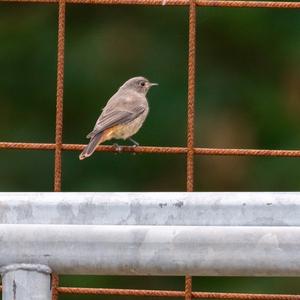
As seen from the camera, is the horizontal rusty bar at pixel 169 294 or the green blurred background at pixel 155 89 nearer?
the horizontal rusty bar at pixel 169 294

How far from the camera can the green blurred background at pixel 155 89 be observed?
34.0 feet

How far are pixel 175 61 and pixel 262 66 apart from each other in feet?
2.14

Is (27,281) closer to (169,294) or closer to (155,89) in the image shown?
(169,294)

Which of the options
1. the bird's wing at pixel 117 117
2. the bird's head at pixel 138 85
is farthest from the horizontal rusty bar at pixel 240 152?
the bird's head at pixel 138 85

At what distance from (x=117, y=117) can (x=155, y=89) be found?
9.23ft

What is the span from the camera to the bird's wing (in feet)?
23.4

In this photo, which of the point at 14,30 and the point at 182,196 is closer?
the point at 182,196

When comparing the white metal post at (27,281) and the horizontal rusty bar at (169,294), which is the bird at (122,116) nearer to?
the horizontal rusty bar at (169,294)

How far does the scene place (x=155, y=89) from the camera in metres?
10.2

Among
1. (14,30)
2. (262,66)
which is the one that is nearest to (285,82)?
(262,66)

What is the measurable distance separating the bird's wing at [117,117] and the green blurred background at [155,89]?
2.47 m

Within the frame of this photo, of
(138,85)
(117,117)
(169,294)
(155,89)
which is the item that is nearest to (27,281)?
(169,294)

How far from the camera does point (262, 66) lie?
10875 mm

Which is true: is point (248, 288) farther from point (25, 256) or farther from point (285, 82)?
point (25, 256)
